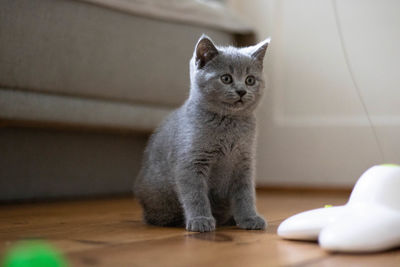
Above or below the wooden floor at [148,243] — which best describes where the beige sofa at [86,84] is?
above

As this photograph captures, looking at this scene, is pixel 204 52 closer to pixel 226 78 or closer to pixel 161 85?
pixel 226 78

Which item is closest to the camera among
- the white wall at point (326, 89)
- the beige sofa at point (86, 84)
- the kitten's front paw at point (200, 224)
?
the kitten's front paw at point (200, 224)

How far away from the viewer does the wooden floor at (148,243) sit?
94 centimetres

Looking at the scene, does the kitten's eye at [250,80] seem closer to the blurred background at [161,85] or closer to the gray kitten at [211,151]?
the gray kitten at [211,151]

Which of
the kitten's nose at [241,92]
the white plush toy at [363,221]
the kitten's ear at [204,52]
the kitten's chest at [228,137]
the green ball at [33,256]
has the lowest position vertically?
the green ball at [33,256]

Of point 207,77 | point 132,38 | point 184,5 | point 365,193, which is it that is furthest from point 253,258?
point 184,5

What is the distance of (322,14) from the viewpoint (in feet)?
8.64

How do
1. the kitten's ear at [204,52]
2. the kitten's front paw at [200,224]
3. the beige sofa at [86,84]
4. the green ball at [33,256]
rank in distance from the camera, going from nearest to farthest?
the green ball at [33,256] < the kitten's front paw at [200,224] < the kitten's ear at [204,52] < the beige sofa at [86,84]

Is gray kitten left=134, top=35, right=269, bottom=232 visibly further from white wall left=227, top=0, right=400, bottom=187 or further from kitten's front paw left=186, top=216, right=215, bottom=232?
white wall left=227, top=0, right=400, bottom=187

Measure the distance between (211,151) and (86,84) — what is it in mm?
779

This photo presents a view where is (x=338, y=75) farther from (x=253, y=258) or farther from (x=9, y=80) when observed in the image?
(x=253, y=258)

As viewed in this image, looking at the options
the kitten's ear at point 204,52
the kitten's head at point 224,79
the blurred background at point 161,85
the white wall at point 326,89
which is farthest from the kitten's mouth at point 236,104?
the white wall at point 326,89

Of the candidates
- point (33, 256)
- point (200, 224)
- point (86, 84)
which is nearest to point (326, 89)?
point (86, 84)

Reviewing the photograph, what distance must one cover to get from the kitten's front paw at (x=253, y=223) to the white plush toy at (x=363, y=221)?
0.17 meters
